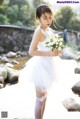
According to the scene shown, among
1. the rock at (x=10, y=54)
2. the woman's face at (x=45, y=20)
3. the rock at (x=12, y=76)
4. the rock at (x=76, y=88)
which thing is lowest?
the rock at (x=76, y=88)

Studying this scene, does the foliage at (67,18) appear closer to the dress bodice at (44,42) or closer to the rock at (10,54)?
the dress bodice at (44,42)

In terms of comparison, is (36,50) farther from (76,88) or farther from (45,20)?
(76,88)

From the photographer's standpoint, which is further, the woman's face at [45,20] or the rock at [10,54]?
the rock at [10,54]

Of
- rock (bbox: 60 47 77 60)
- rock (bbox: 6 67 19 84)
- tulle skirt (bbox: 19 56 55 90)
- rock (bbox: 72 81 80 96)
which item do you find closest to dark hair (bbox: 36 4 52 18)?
tulle skirt (bbox: 19 56 55 90)

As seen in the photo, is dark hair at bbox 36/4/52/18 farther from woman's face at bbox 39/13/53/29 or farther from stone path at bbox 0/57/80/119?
stone path at bbox 0/57/80/119

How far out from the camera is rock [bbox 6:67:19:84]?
2.56 meters

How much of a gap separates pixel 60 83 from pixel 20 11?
523 millimetres

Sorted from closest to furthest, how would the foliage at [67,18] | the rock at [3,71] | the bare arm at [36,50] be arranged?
1. the bare arm at [36,50]
2. the foliage at [67,18]
3. the rock at [3,71]

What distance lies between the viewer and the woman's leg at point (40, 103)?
89.5 inches

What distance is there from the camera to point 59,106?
260cm

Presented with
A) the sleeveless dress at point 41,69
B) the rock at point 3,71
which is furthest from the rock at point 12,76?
the sleeveless dress at point 41,69

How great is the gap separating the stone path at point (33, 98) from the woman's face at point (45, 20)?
1.08ft

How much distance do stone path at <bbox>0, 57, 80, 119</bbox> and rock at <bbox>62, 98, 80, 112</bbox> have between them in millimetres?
24

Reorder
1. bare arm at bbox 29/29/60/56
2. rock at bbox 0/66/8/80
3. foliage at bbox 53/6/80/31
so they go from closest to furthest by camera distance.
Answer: bare arm at bbox 29/29/60/56
foliage at bbox 53/6/80/31
rock at bbox 0/66/8/80
